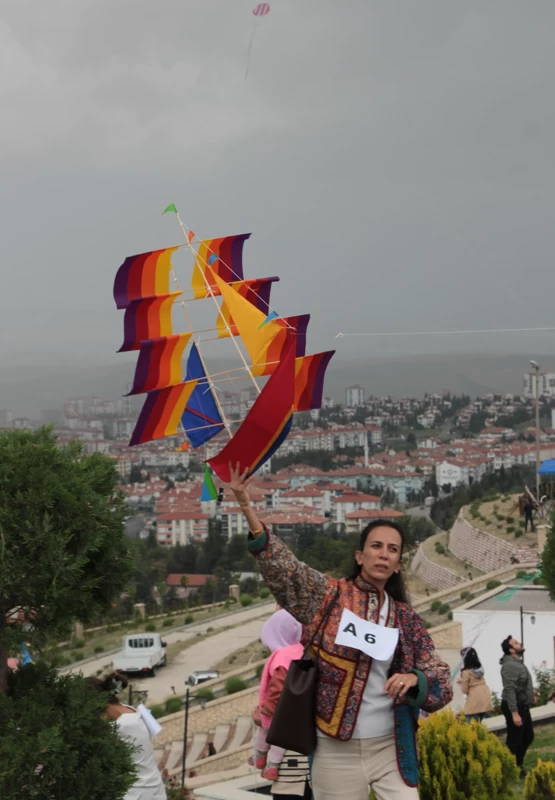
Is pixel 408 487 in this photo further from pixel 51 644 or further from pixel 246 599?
pixel 51 644

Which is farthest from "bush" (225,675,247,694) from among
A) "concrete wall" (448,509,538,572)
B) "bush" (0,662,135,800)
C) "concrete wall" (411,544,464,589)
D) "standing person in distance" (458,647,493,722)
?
"bush" (0,662,135,800)

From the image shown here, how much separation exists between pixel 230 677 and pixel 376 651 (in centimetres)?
1428

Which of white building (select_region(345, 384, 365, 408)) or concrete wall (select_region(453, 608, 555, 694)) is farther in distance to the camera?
white building (select_region(345, 384, 365, 408))

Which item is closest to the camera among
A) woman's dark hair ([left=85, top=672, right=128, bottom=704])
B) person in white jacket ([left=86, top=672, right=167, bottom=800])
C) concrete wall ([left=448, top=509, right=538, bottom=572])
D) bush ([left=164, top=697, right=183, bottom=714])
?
woman's dark hair ([left=85, top=672, right=128, bottom=704])

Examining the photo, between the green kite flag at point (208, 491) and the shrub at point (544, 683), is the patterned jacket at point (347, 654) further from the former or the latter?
the green kite flag at point (208, 491)

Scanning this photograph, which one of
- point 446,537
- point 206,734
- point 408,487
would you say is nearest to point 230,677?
point 206,734

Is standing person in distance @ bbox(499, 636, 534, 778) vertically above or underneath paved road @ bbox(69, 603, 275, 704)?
above

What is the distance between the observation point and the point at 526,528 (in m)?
24.2

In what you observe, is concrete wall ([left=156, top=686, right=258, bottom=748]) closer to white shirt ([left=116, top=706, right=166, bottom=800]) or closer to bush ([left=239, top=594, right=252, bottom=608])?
white shirt ([left=116, top=706, right=166, bottom=800])

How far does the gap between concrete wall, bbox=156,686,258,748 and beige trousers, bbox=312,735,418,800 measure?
11934 millimetres

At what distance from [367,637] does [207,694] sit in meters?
13.1

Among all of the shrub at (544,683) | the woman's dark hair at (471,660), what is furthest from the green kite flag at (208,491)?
the woman's dark hair at (471,660)

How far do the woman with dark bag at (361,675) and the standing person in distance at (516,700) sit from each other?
2570 mm

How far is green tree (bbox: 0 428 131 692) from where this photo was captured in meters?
2.43
